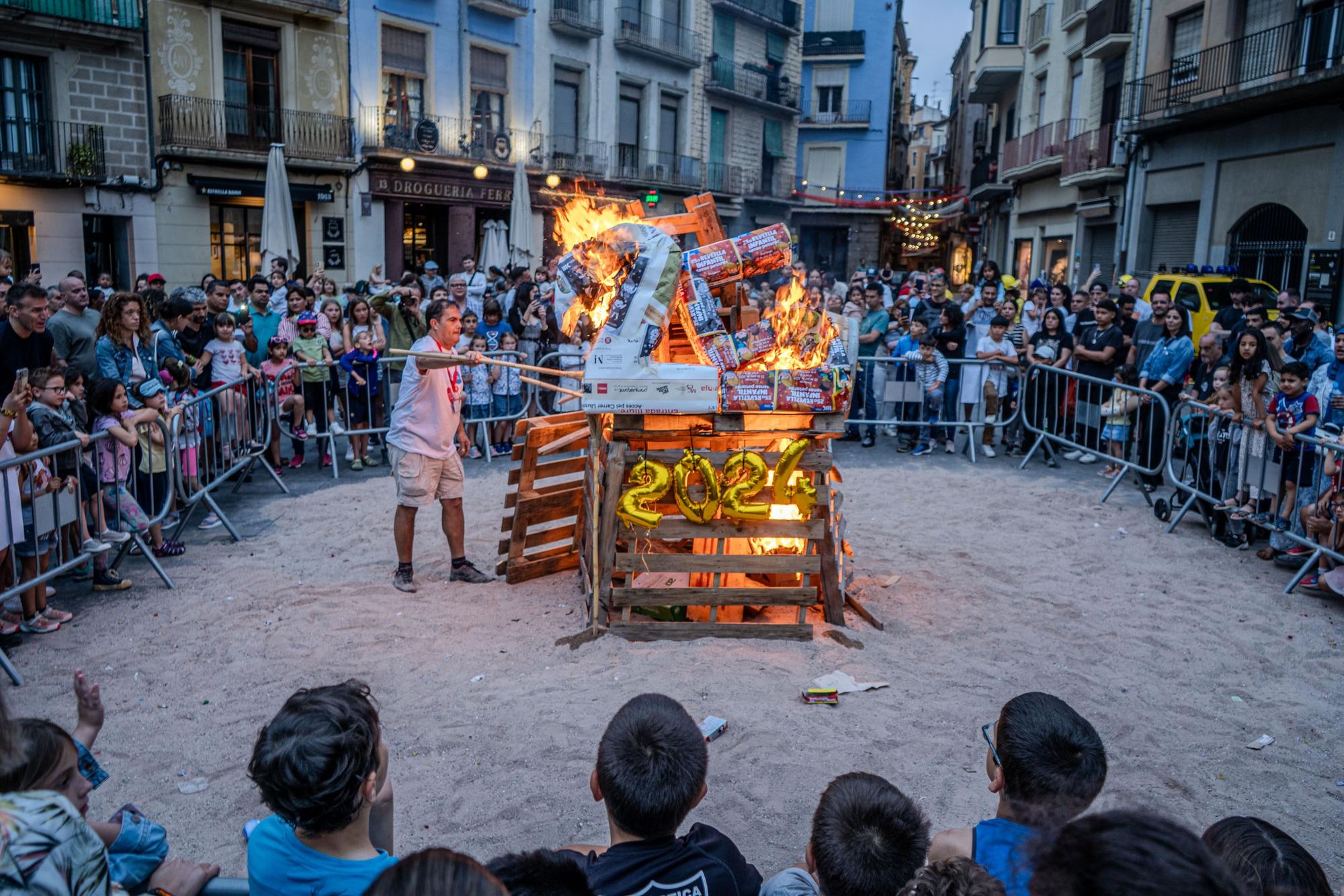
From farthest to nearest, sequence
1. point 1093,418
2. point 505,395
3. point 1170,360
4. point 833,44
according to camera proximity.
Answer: point 833,44 → point 505,395 → point 1093,418 → point 1170,360

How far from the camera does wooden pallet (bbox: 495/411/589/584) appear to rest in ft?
22.7

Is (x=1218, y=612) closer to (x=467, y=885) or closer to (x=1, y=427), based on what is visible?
(x=467, y=885)

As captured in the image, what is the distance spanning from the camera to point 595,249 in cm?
589

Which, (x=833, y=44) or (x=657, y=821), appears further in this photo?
(x=833, y=44)

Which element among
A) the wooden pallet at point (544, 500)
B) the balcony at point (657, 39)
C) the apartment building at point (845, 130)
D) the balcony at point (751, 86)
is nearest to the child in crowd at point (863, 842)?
the wooden pallet at point (544, 500)

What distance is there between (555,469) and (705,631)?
1844 mm

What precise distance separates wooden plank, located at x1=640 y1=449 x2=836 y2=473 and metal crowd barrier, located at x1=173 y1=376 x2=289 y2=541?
3838mm

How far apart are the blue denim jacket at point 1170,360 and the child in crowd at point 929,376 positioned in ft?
7.98

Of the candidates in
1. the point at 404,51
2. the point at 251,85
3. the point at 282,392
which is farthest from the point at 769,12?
the point at 282,392

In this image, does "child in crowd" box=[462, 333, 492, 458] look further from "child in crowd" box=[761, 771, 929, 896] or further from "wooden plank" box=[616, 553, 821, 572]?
"child in crowd" box=[761, 771, 929, 896]

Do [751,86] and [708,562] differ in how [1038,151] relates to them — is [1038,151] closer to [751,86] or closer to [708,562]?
[751,86]

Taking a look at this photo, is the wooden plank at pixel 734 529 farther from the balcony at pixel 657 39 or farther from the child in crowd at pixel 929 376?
the balcony at pixel 657 39

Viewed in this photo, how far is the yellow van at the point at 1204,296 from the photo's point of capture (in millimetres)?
13516

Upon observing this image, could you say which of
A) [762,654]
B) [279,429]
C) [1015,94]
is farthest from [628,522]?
[1015,94]
